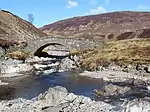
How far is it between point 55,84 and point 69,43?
32.1 metres

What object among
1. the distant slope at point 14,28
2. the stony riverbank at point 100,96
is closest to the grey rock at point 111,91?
the stony riverbank at point 100,96

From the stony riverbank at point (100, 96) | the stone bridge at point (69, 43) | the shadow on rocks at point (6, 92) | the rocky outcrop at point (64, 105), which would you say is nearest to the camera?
the rocky outcrop at point (64, 105)

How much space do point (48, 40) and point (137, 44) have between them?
63.1 ft

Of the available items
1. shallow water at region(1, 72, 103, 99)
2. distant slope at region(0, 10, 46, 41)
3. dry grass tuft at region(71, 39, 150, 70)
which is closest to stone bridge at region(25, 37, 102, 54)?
dry grass tuft at region(71, 39, 150, 70)

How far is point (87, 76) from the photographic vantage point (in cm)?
5522

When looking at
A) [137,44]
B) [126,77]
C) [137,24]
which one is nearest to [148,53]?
[137,44]

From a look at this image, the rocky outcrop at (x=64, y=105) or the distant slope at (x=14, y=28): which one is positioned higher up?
the distant slope at (x=14, y=28)

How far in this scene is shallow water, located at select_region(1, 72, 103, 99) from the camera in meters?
41.8

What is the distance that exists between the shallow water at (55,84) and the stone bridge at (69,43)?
1961 centimetres

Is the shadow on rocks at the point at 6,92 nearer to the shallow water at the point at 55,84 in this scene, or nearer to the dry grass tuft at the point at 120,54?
the shallow water at the point at 55,84

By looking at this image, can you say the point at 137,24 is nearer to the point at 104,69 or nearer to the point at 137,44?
the point at 137,44

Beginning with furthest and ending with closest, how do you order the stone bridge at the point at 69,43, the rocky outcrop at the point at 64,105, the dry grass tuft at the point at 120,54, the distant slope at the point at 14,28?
1. the distant slope at the point at 14,28
2. the stone bridge at the point at 69,43
3. the dry grass tuft at the point at 120,54
4. the rocky outcrop at the point at 64,105

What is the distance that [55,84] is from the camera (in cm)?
4803

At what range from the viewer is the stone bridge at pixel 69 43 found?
7762 centimetres
